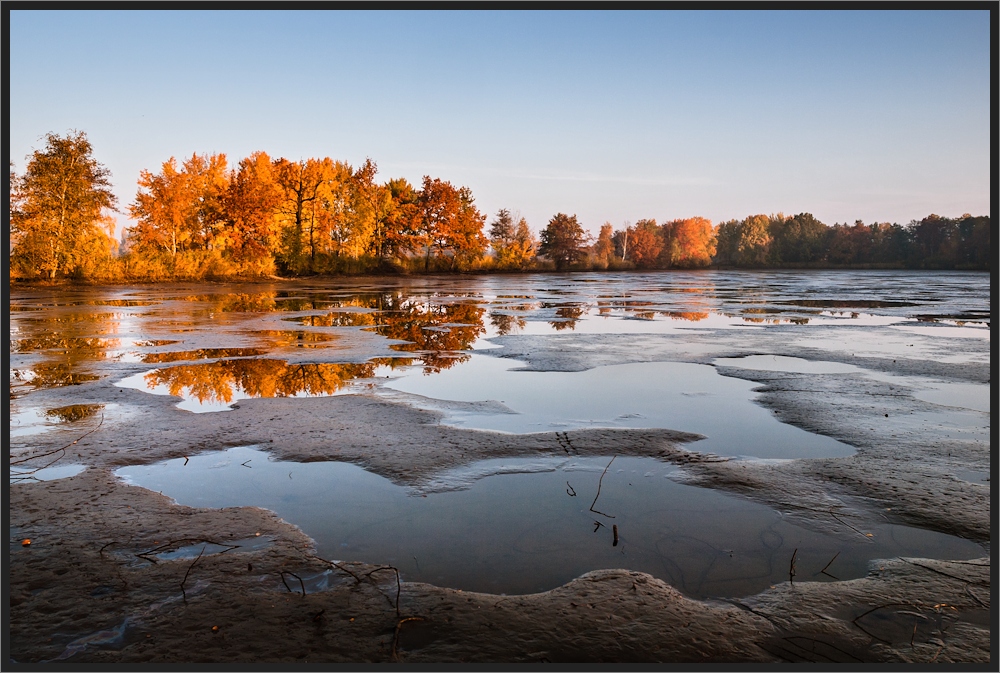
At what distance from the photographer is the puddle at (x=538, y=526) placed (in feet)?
11.7

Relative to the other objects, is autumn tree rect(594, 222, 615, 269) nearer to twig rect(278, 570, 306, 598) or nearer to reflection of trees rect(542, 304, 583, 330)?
reflection of trees rect(542, 304, 583, 330)

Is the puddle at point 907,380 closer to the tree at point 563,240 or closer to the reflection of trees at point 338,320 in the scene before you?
the reflection of trees at point 338,320

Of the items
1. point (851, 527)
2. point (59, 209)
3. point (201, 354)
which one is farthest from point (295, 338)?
point (59, 209)

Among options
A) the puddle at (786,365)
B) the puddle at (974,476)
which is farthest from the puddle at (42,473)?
the puddle at (786,365)

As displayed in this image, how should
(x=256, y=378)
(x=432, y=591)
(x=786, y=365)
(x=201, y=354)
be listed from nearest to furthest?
1. (x=432, y=591)
2. (x=256, y=378)
3. (x=786, y=365)
4. (x=201, y=354)

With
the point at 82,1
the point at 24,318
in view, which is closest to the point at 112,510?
the point at 82,1

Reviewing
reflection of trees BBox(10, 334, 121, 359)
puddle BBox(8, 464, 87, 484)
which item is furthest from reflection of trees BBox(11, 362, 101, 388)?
puddle BBox(8, 464, 87, 484)

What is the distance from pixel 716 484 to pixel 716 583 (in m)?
1.61

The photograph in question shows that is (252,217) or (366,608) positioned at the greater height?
(252,217)

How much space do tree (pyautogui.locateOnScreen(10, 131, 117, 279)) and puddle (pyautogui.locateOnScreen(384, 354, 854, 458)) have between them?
103ft

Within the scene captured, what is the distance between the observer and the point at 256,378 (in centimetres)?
917

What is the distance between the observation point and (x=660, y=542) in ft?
12.9

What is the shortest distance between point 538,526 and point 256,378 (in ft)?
20.0

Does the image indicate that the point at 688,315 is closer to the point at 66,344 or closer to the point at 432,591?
the point at 66,344
